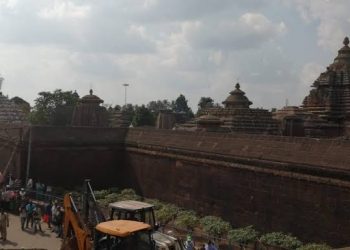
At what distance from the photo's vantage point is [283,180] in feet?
54.1

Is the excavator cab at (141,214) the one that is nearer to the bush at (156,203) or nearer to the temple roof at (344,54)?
the bush at (156,203)

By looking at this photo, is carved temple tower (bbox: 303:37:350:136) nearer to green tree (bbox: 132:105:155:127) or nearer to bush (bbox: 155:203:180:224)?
bush (bbox: 155:203:180:224)

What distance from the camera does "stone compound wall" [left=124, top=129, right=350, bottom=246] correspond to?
14812 mm

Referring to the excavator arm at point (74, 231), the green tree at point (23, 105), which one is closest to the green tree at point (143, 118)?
the green tree at point (23, 105)

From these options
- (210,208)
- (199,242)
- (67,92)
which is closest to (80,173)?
(210,208)

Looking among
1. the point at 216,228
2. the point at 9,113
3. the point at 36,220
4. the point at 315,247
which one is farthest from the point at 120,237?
the point at 9,113

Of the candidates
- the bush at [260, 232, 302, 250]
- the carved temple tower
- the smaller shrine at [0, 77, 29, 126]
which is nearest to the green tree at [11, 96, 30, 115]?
the smaller shrine at [0, 77, 29, 126]

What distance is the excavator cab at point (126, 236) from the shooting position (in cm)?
938

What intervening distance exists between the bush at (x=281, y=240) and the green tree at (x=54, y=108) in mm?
40733

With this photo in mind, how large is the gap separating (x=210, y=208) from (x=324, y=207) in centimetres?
575

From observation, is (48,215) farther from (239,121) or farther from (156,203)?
(239,121)

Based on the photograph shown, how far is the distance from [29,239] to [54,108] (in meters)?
43.9

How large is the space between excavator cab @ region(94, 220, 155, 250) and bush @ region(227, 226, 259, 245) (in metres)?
6.75

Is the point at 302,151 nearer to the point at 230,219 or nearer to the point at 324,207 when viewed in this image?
the point at 324,207
